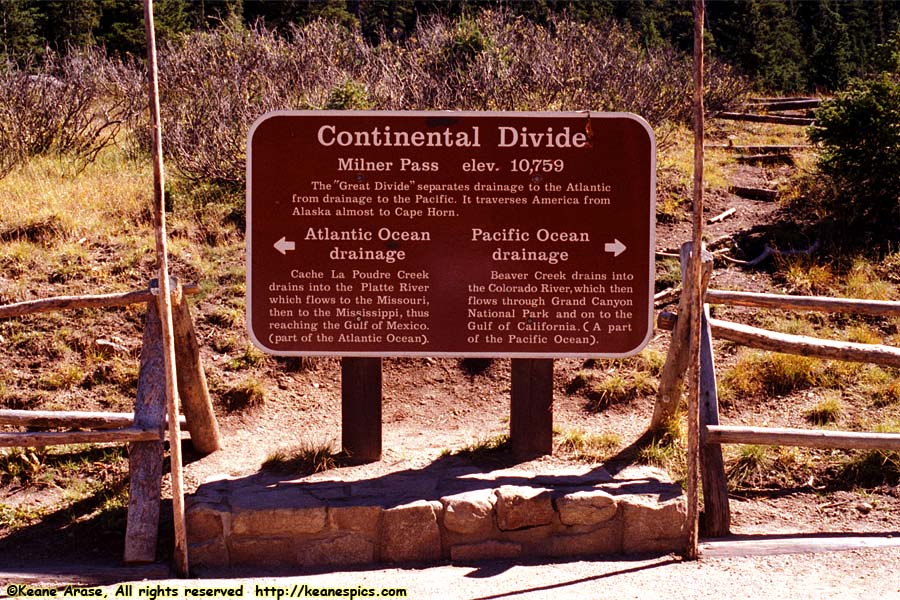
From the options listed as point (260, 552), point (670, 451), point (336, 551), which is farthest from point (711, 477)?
point (260, 552)

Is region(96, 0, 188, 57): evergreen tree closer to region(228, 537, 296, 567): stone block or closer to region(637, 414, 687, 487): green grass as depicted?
region(637, 414, 687, 487): green grass

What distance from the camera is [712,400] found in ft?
14.7

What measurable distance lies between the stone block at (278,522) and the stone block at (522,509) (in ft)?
2.70

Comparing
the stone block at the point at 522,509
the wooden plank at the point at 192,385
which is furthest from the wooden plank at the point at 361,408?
the stone block at the point at 522,509

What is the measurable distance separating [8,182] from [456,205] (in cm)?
663

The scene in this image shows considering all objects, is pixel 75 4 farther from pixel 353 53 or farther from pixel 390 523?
pixel 390 523

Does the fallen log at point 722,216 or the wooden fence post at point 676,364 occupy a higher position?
the fallen log at point 722,216

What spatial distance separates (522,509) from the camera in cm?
418

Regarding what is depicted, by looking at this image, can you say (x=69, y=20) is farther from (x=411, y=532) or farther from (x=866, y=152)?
(x=411, y=532)

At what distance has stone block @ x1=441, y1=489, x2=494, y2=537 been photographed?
415cm

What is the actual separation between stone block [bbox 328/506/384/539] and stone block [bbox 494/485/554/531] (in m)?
0.56

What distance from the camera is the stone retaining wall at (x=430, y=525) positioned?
413 cm

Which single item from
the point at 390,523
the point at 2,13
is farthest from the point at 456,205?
the point at 2,13

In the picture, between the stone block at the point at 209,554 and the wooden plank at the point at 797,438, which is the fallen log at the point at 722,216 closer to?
the wooden plank at the point at 797,438
